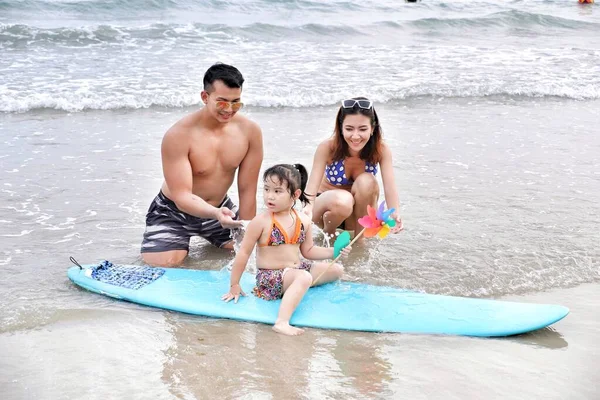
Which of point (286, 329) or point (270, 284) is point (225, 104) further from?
→ point (286, 329)

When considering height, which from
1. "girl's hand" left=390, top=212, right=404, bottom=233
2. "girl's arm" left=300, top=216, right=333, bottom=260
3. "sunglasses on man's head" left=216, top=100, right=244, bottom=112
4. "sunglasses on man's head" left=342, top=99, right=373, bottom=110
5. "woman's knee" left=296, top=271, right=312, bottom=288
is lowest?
"woman's knee" left=296, top=271, right=312, bottom=288

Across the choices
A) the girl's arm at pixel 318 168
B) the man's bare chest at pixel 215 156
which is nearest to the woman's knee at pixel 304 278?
the girl's arm at pixel 318 168

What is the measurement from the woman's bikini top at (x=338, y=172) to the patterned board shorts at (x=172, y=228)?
2.59 feet

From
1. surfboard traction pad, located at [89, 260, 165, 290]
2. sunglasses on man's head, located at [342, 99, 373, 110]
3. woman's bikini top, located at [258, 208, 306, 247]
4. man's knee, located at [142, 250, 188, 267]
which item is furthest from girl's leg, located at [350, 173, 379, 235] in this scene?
surfboard traction pad, located at [89, 260, 165, 290]

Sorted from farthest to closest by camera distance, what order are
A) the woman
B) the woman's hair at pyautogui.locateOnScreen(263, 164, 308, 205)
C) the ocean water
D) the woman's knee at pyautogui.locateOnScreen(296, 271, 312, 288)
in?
1. the woman
2. the woman's knee at pyautogui.locateOnScreen(296, 271, 312, 288)
3. the woman's hair at pyautogui.locateOnScreen(263, 164, 308, 205)
4. the ocean water

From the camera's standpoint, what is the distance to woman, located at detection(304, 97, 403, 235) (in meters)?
5.27

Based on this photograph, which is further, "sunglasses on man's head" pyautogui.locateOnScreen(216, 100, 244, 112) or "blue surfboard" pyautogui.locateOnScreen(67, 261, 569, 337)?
"sunglasses on man's head" pyautogui.locateOnScreen(216, 100, 244, 112)

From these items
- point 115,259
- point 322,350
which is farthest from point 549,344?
point 115,259

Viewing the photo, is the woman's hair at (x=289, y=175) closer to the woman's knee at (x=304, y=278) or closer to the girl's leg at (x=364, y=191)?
the woman's knee at (x=304, y=278)

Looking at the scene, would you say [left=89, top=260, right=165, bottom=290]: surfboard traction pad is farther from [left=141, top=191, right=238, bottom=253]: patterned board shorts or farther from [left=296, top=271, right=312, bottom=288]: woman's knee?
[left=296, top=271, right=312, bottom=288]: woman's knee

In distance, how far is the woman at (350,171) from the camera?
5.27 meters

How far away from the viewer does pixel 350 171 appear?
5.74 metres

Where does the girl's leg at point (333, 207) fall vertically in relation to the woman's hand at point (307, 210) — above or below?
below

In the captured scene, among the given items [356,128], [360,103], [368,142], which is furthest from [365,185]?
[360,103]
